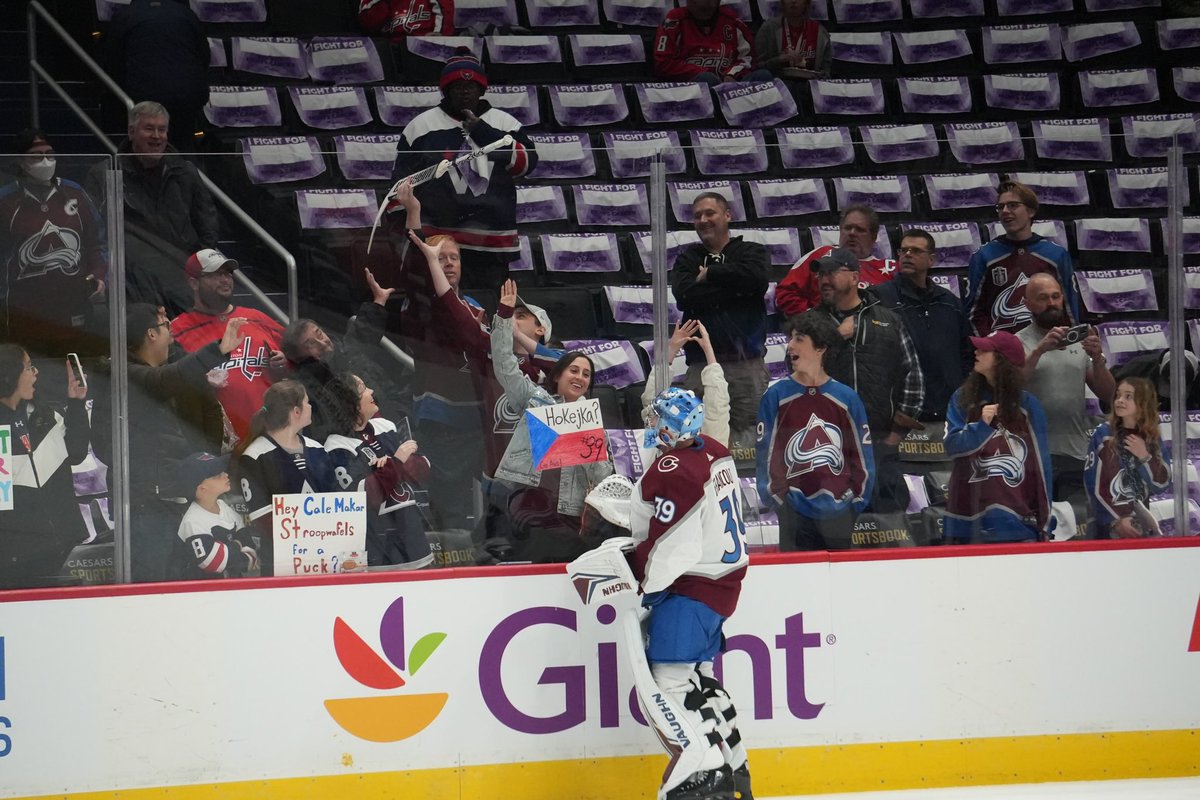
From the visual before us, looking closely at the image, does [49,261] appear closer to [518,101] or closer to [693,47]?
[518,101]

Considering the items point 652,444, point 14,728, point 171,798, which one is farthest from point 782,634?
point 14,728

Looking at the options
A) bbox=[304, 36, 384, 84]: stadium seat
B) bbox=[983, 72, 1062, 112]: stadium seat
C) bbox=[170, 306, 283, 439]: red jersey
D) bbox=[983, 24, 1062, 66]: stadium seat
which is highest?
bbox=[983, 24, 1062, 66]: stadium seat

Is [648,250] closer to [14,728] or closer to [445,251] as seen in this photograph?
[445,251]

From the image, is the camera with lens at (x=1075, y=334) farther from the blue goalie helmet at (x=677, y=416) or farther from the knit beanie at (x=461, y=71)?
the knit beanie at (x=461, y=71)

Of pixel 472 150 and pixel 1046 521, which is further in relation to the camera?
pixel 1046 521

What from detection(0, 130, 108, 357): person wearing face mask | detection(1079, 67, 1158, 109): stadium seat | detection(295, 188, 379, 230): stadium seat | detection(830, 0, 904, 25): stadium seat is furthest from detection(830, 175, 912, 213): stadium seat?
detection(830, 0, 904, 25): stadium seat

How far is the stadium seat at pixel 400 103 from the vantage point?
8.29 metres

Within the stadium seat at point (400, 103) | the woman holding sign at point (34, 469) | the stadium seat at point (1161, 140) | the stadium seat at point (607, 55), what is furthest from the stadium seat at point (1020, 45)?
the woman holding sign at point (34, 469)

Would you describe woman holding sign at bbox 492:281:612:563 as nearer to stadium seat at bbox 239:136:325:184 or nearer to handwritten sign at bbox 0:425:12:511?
stadium seat at bbox 239:136:325:184

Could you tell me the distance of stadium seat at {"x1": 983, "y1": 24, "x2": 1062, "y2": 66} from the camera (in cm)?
941

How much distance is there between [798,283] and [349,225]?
151cm

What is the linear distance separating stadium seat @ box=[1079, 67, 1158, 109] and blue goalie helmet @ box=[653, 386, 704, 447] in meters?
5.58

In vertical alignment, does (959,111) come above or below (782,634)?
above

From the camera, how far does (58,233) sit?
4633mm
